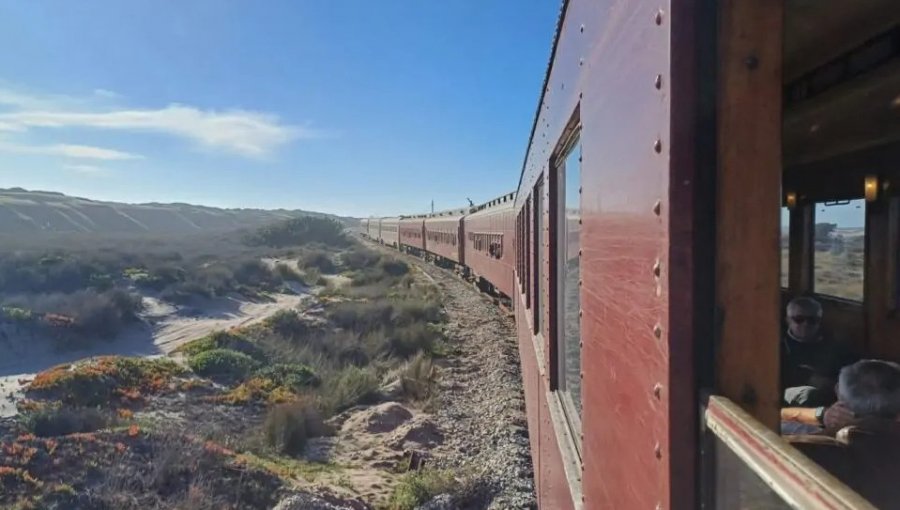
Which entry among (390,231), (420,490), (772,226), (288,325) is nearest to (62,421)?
(420,490)

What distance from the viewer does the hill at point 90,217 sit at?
8856cm

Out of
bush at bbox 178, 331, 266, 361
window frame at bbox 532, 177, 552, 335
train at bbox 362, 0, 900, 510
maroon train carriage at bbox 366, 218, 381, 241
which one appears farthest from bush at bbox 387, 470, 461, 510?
maroon train carriage at bbox 366, 218, 381, 241

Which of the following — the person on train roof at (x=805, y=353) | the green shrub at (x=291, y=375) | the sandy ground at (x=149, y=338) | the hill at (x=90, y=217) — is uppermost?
the hill at (x=90, y=217)

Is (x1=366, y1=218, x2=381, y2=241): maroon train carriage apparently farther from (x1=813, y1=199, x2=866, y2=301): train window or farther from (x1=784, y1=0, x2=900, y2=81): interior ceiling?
(x1=784, y1=0, x2=900, y2=81): interior ceiling

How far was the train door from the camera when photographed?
3.00 ft

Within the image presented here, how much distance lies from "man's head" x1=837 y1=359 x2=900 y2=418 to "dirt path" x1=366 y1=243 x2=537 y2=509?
403 cm

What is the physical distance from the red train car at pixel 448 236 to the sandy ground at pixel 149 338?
6302mm

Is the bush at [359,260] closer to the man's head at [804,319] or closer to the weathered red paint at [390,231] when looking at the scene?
the weathered red paint at [390,231]

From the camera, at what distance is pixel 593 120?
1.84 m

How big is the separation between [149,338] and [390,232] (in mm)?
35840

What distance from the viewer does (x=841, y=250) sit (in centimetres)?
482

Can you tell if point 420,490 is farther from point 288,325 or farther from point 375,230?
point 375,230

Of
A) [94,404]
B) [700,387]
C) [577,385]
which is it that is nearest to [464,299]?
[94,404]

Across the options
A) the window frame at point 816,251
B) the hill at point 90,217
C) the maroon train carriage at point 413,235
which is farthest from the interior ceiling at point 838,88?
the hill at point 90,217
